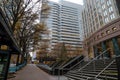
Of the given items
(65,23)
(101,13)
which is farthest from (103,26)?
(65,23)

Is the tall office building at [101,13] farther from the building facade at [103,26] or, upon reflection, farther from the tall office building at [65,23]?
the tall office building at [65,23]

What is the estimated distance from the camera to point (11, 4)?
12016 millimetres

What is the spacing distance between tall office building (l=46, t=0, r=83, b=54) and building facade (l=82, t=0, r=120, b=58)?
4586cm

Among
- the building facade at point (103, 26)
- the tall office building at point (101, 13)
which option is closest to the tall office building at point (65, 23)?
the tall office building at point (101, 13)

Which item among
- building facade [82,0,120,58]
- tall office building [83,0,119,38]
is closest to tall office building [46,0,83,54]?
tall office building [83,0,119,38]

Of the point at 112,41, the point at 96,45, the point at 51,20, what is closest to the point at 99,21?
the point at 96,45

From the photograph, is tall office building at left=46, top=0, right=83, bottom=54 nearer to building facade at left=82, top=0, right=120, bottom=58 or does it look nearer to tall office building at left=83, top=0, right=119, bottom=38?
tall office building at left=83, top=0, right=119, bottom=38

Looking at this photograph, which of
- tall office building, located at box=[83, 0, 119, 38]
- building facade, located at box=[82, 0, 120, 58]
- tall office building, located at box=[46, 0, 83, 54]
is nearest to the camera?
building facade, located at box=[82, 0, 120, 58]

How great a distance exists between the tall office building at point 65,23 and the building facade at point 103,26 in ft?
150

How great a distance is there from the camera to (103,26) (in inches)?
1095

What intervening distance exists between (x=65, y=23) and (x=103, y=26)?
72.6 metres

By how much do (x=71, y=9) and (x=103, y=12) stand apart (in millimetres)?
75113

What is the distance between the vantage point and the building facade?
23.8 metres

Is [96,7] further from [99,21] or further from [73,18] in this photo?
[73,18]
